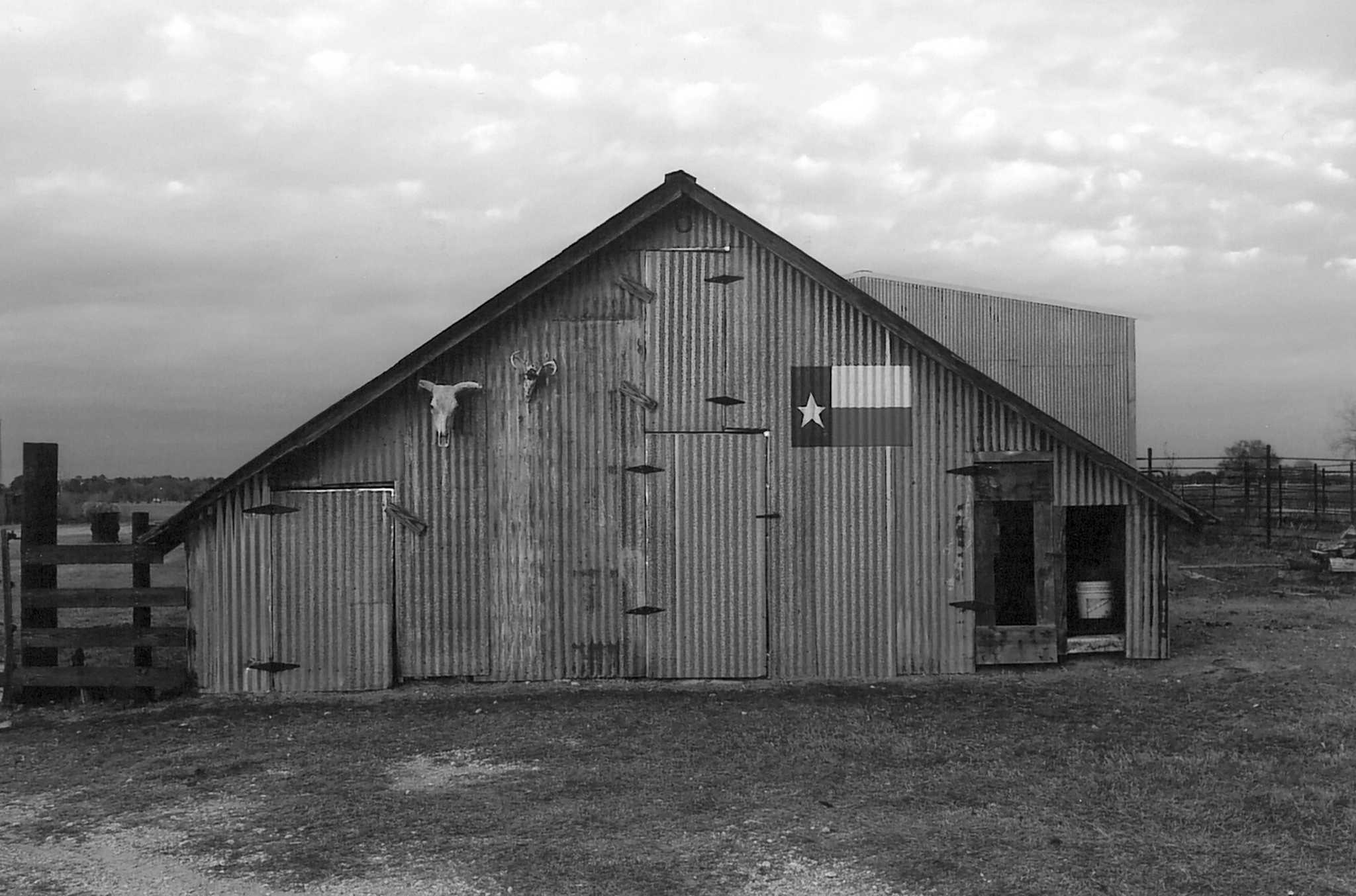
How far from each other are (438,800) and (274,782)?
5.11ft

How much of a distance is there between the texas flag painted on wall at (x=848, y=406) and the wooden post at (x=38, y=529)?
27.6 ft

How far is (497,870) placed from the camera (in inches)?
265

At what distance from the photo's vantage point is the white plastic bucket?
14.6m

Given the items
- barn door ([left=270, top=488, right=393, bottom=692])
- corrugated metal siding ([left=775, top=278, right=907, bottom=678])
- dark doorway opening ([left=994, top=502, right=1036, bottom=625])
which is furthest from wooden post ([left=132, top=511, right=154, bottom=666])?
dark doorway opening ([left=994, top=502, right=1036, bottom=625])

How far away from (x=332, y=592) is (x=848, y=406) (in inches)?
251

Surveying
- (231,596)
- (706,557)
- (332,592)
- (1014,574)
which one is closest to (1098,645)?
(1014,574)

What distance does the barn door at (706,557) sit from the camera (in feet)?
42.6

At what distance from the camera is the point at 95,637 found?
11.9 metres

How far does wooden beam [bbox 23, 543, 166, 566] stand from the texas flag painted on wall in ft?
24.3

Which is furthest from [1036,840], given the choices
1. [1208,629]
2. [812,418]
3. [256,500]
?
[1208,629]

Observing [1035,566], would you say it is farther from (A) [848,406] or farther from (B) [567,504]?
(B) [567,504]

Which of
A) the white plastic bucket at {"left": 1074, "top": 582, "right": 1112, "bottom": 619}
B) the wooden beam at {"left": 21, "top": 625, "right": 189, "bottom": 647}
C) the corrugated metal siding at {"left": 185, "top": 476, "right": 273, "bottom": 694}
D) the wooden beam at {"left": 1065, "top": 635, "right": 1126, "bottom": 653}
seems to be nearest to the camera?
the wooden beam at {"left": 21, "top": 625, "right": 189, "bottom": 647}

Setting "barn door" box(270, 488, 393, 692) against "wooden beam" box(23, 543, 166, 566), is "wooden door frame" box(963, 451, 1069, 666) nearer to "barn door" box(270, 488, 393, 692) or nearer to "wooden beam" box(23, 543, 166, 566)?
"barn door" box(270, 488, 393, 692)

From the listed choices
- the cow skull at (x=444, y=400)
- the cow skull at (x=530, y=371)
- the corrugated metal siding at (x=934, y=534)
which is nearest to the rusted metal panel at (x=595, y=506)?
the cow skull at (x=530, y=371)
